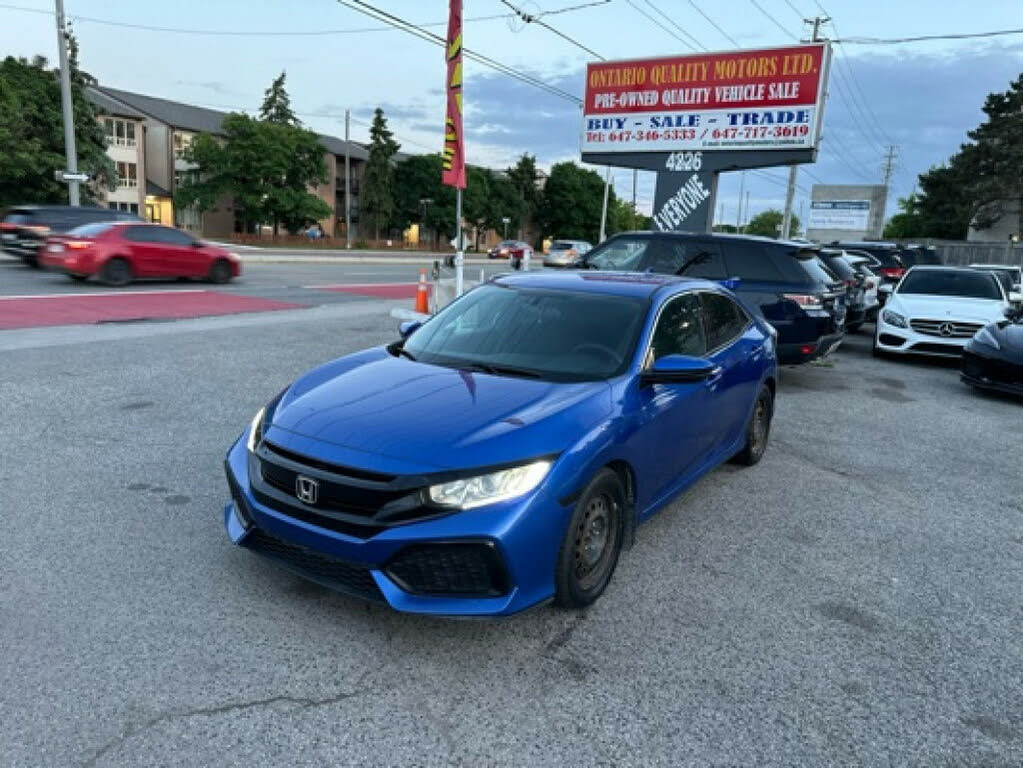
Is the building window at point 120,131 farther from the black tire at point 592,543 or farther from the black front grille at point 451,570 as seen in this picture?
the black front grille at point 451,570

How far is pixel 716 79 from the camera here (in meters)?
17.9

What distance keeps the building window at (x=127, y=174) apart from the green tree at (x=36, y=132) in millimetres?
17075

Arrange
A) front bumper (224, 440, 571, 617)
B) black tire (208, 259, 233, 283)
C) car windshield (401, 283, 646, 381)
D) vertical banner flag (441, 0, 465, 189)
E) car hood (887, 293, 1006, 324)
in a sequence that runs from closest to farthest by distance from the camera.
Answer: front bumper (224, 440, 571, 617)
car windshield (401, 283, 646, 381)
car hood (887, 293, 1006, 324)
vertical banner flag (441, 0, 465, 189)
black tire (208, 259, 233, 283)

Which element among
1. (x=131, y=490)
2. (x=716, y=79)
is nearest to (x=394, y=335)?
(x=131, y=490)

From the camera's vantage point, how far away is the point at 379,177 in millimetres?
69625

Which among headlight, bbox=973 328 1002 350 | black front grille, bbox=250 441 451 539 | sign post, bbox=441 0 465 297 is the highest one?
sign post, bbox=441 0 465 297

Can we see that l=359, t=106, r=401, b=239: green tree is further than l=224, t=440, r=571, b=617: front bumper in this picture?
Yes

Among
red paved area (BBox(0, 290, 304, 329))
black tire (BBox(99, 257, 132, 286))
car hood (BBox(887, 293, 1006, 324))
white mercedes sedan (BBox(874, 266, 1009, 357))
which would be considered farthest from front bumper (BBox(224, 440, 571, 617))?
black tire (BBox(99, 257, 132, 286))

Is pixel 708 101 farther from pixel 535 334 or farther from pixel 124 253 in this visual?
pixel 535 334

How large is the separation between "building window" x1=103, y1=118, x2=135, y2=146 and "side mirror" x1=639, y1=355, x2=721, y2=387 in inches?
2624

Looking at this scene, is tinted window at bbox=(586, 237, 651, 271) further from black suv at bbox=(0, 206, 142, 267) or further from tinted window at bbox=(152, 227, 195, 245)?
black suv at bbox=(0, 206, 142, 267)

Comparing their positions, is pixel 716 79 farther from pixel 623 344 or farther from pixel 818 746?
pixel 818 746

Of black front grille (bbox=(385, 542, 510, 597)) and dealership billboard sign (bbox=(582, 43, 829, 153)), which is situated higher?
dealership billboard sign (bbox=(582, 43, 829, 153))

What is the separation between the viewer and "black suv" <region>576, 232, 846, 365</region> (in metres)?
8.70
